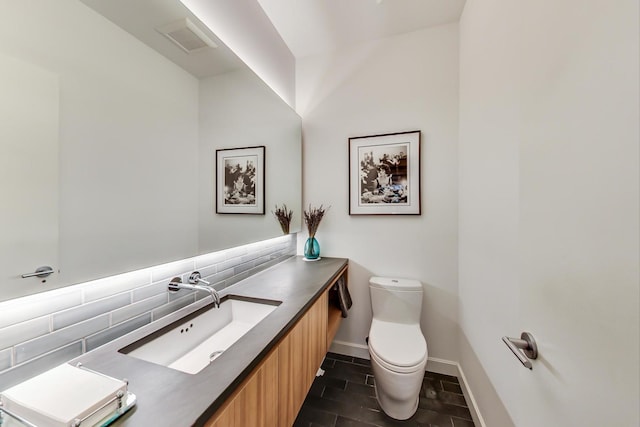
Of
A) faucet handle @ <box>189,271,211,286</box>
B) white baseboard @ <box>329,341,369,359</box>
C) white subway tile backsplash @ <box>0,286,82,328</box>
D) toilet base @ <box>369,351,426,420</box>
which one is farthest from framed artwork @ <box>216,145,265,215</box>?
white baseboard @ <box>329,341,369,359</box>

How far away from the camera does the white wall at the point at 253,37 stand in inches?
52.8

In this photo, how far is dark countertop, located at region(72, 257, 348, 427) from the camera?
535mm

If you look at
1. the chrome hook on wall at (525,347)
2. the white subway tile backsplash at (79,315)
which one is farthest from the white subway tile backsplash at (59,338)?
the chrome hook on wall at (525,347)

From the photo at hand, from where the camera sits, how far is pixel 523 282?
2.91 feet

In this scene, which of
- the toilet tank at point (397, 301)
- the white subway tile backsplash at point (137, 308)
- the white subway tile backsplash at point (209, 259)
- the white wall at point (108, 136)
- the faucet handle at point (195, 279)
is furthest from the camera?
the toilet tank at point (397, 301)

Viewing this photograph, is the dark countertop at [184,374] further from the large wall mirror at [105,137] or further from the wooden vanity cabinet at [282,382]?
the large wall mirror at [105,137]

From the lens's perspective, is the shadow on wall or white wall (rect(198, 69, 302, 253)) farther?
the shadow on wall

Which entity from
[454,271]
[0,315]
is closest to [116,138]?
[0,315]

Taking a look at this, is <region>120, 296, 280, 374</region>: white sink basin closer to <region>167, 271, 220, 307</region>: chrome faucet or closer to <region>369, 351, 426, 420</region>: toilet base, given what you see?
<region>167, 271, 220, 307</region>: chrome faucet

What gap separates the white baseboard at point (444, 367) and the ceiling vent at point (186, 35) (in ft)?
8.20

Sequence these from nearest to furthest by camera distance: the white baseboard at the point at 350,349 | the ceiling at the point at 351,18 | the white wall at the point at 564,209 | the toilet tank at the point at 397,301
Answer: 1. the white wall at the point at 564,209
2. the ceiling at the point at 351,18
3. the toilet tank at the point at 397,301
4. the white baseboard at the point at 350,349

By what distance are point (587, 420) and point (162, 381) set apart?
1.10m

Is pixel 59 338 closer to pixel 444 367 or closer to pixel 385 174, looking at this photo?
pixel 385 174

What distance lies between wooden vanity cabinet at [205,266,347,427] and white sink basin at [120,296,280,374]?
0.24 metres
